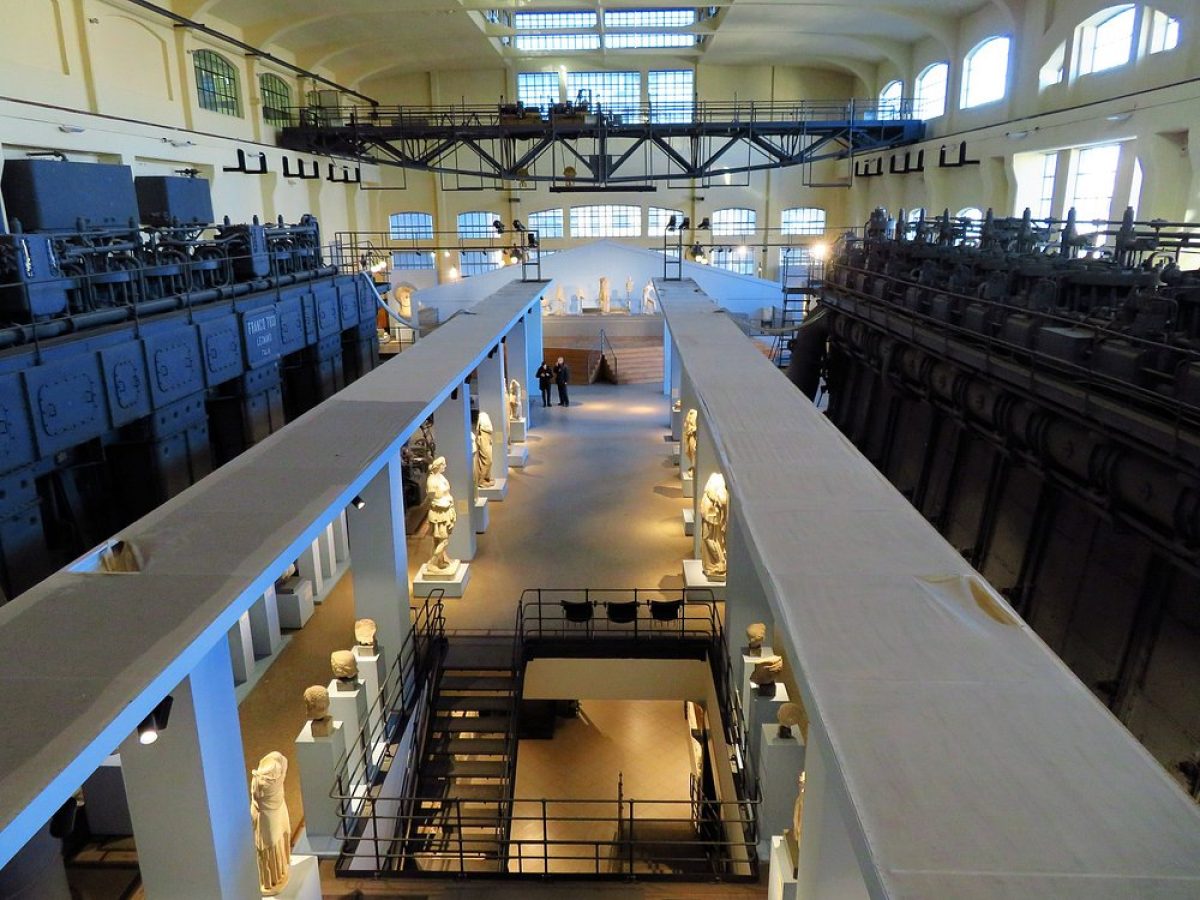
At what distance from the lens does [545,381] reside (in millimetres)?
22219

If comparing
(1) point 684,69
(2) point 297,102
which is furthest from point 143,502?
(1) point 684,69

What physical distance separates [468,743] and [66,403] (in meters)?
5.32

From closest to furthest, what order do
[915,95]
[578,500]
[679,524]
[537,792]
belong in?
1. [537,792]
2. [679,524]
3. [578,500]
4. [915,95]

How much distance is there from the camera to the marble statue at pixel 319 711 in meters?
6.79

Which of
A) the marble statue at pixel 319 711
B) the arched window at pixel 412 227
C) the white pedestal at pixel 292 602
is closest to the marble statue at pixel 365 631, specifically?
the marble statue at pixel 319 711

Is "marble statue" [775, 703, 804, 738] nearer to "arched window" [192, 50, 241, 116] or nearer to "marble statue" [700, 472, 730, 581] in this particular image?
"marble statue" [700, 472, 730, 581]

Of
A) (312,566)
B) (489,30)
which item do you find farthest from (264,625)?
(489,30)

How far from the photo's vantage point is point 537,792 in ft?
40.6

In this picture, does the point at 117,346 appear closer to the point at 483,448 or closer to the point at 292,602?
the point at 292,602

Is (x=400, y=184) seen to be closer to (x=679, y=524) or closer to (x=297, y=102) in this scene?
(x=297, y=102)

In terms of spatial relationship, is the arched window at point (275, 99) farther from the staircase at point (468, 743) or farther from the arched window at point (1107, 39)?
the staircase at point (468, 743)

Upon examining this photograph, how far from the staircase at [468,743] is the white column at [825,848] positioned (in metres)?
4.25

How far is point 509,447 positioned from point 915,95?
2058cm

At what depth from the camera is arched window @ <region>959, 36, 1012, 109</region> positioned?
22.0m
